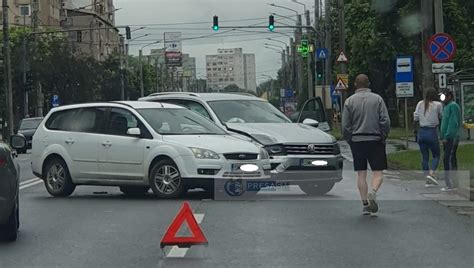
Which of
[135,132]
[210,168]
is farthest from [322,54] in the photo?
[210,168]

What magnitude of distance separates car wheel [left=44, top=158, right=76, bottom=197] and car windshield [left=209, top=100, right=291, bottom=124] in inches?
119

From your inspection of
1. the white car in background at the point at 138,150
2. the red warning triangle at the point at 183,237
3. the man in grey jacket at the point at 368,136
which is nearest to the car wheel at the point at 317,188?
the white car in background at the point at 138,150

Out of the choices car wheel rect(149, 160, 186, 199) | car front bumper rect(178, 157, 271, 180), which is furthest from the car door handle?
car front bumper rect(178, 157, 271, 180)

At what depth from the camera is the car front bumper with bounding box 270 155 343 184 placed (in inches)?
587

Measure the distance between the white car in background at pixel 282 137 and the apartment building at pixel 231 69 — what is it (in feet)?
545

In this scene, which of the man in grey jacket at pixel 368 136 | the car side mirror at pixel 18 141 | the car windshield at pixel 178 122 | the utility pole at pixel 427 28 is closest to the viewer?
the man in grey jacket at pixel 368 136

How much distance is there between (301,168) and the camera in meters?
14.9

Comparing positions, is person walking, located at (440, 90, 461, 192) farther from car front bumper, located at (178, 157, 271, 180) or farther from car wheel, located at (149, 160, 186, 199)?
car wheel, located at (149, 160, 186, 199)

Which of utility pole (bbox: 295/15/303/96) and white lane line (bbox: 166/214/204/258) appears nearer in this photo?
white lane line (bbox: 166/214/204/258)

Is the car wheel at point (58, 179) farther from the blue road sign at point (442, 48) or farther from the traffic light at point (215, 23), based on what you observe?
the traffic light at point (215, 23)

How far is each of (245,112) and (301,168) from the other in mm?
2493

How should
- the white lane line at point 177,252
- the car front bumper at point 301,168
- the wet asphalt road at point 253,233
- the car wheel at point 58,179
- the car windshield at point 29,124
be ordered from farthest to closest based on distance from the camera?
the car windshield at point 29,124 < the car wheel at point 58,179 < the car front bumper at point 301,168 < the white lane line at point 177,252 < the wet asphalt road at point 253,233

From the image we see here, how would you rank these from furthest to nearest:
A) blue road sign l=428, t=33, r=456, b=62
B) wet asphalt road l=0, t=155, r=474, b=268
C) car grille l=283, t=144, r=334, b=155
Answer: blue road sign l=428, t=33, r=456, b=62 < car grille l=283, t=144, r=334, b=155 < wet asphalt road l=0, t=155, r=474, b=268

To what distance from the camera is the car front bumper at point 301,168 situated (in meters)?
14.9
